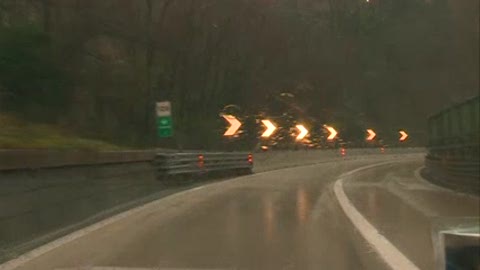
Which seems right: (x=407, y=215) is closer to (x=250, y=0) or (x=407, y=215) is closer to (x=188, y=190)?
(x=188, y=190)

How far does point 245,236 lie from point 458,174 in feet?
36.6

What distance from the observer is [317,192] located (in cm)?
2227

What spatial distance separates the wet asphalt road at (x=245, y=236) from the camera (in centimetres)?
947

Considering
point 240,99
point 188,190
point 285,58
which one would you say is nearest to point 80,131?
point 188,190

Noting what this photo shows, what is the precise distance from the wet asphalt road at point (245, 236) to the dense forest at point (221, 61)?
7.59 ft

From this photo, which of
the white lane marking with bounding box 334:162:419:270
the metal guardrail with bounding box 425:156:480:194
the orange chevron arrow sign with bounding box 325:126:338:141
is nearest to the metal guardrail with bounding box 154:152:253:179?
the white lane marking with bounding box 334:162:419:270

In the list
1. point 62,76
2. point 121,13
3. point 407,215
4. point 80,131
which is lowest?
point 407,215

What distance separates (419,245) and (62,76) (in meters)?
18.7

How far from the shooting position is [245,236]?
39.3 feet

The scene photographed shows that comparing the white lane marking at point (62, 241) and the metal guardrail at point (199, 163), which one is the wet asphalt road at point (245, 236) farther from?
the metal guardrail at point (199, 163)

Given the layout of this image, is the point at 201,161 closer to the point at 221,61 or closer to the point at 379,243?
the point at 379,243

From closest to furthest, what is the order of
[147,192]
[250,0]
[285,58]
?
[147,192] < [250,0] < [285,58]

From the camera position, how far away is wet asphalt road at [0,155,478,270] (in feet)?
31.1

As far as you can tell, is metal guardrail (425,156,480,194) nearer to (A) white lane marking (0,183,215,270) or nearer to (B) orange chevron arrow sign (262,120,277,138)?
(A) white lane marking (0,183,215,270)
